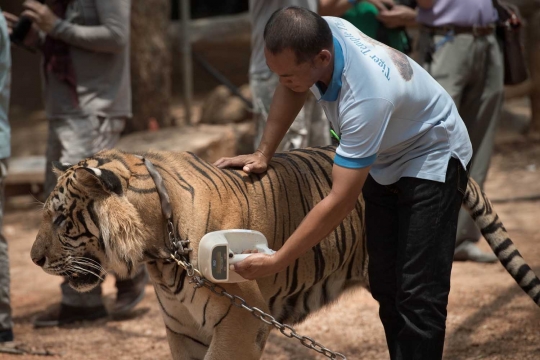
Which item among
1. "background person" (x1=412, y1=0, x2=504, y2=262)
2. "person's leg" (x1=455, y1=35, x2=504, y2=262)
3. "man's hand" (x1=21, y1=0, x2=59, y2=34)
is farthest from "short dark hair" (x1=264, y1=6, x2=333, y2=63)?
"person's leg" (x1=455, y1=35, x2=504, y2=262)

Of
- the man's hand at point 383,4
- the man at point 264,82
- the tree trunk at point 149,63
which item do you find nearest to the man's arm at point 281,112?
the man at point 264,82

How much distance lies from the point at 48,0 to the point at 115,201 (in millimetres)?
2508

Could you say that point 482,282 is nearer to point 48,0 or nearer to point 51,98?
point 51,98

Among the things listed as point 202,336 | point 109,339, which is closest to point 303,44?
point 202,336

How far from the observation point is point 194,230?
9.73 feet

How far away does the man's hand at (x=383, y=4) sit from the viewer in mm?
5013

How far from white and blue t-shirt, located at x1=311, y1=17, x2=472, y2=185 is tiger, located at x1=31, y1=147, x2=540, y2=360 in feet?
1.93

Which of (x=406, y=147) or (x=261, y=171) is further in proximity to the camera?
(x=261, y=171)

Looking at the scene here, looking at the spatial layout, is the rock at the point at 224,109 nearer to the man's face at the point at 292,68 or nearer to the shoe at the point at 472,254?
the shoe at the point at 472,254

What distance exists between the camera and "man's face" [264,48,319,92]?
8.11 feet

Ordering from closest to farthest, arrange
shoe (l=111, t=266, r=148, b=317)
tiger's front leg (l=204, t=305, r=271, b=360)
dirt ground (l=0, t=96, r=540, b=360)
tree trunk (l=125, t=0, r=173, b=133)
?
tiger's front leg (l=204, t=305, r=271, b=360), dirt ground (l=0, t=96, r=540, b=360), shoe (l=111, t=266, r=148, b=317), tree trunk (l=125, t=0, r=173, b=133)

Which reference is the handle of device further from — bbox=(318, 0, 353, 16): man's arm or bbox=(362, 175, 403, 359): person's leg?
bbox=(318, 0, 353, 16): man's arm

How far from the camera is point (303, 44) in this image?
245cm

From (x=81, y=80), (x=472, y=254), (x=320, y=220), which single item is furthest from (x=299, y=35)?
(x=472, y=254)
